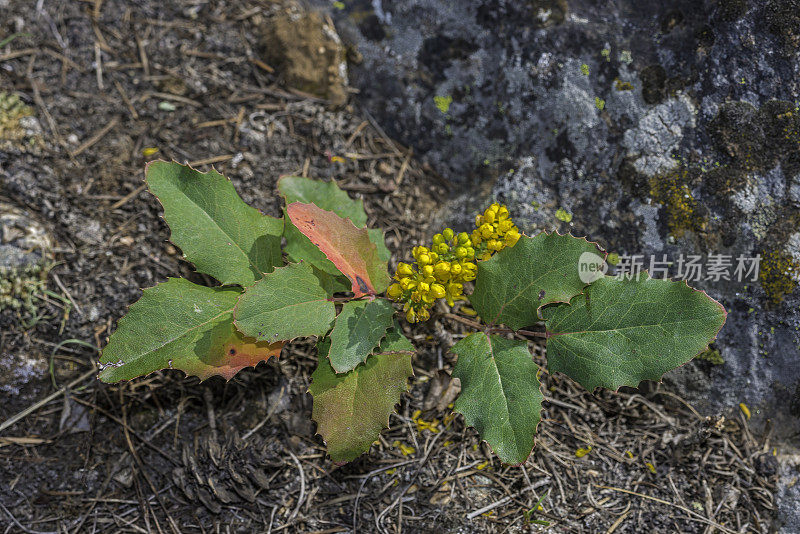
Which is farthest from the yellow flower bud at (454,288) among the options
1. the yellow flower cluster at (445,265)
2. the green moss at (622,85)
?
the green moss at (622,85)

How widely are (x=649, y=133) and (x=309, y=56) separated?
1.59 meters

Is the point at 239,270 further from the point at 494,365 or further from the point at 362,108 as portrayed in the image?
the point at 362,108

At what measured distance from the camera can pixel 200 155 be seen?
2449 mm

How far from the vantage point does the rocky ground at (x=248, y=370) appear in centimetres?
192

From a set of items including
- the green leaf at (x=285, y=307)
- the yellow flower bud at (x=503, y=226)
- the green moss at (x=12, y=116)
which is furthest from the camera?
the green moss at (x=12, y=116)

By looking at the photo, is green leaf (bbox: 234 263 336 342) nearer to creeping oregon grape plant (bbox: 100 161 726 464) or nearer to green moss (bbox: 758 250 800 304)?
creeping oregon grape plant (bbox: 100 161 726 464)

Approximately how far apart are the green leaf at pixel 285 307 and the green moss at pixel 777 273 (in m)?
1.65

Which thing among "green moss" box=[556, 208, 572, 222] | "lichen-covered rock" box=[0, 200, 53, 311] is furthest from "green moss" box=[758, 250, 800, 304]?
"lichen-covered rock" box=[0, 200, 53, 311]

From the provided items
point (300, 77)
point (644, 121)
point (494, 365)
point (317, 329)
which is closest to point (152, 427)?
point (317, 329)

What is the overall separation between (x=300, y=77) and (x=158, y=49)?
0.71 metres

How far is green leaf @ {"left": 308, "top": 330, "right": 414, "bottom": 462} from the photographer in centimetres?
171

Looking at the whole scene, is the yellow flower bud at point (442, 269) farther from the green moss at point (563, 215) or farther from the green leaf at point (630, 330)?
the green moss at point (563, 215)

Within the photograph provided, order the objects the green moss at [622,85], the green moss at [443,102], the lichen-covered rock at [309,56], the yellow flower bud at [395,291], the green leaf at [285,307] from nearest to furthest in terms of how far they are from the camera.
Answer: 1. the green leaf at [285,307]
2. the yellow flower bud at [395,291]
3. the green moss at [622,85]
4. the green moss at [443,102]
5. the lichen-covered rock at [309,56]

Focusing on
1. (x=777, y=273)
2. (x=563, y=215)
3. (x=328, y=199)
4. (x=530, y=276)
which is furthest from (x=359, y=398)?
(x=777, y=273)
